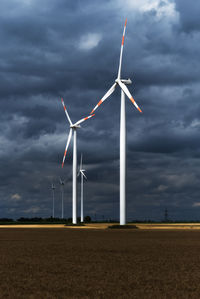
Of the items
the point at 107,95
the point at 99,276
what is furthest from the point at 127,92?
the point at 99,276

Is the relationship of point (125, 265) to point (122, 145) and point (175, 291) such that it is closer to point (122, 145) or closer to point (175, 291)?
point (175, 291)

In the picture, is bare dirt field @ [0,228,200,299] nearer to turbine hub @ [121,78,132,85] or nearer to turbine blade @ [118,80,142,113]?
turbine blade @ [118,80,142,113]

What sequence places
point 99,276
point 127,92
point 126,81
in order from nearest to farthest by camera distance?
point 99,276 → point 127,92 → point 126,81

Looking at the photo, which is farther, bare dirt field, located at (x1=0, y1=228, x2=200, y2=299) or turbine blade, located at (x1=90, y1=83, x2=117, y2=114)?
turbine blade, located at (x1=90, y1=83, x2=117, y2=114)

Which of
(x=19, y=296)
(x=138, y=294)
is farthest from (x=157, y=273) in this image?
(x=19, y=296)

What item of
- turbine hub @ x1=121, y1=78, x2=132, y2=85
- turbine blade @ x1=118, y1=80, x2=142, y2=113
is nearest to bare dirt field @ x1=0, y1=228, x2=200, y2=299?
turbine blade @ x1=118, y1=80, x2=142, y2=113

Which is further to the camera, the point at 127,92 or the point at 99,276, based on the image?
the point at 127,92

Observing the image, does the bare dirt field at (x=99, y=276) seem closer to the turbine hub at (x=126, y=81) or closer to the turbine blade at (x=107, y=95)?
the turbine blade at (x=107, y=95)

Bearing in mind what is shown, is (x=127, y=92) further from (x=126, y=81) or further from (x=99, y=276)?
(x=99, y=276)

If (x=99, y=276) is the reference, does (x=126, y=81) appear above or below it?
above

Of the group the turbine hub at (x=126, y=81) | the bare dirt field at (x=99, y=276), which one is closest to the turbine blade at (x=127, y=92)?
the turbine hub at (x=126, y=81)

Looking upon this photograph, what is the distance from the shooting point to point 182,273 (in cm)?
2130

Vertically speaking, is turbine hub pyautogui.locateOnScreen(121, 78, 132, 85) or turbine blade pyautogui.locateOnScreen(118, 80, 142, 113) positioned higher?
turbine hub pyautogui.locateOnScreen(121, 78, 132, 85)

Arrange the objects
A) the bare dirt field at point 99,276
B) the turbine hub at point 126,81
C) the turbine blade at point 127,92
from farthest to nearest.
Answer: the turbine hub at point 126,81, the turbine blade at point 127,92, the bare dirt field at point 99,276
